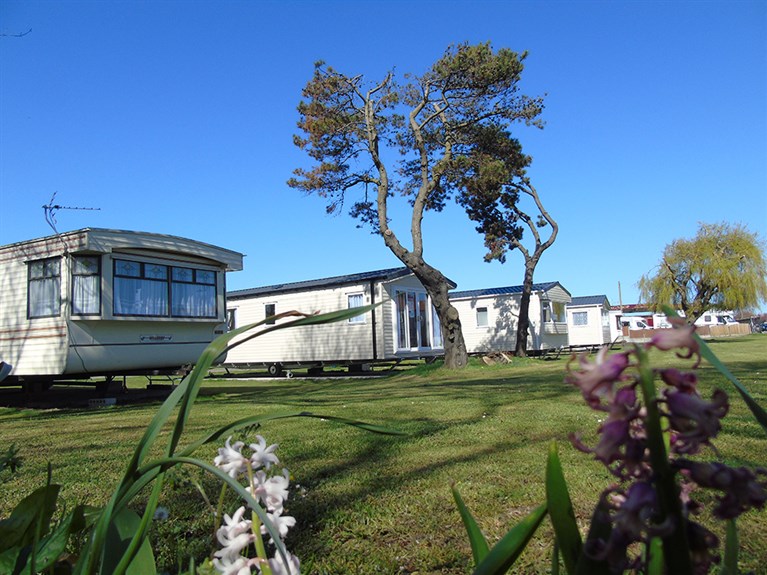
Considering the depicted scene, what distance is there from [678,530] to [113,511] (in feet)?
2.03

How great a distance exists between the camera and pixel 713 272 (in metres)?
31.1

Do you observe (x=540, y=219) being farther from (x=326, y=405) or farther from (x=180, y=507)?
(x=180, y=507)

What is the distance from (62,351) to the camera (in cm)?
891

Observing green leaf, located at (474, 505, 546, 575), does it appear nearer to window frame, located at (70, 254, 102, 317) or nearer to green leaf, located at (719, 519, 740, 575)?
green leaf, located at (719, 519, 740, 575)

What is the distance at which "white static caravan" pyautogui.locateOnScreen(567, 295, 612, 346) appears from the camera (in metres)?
29.8

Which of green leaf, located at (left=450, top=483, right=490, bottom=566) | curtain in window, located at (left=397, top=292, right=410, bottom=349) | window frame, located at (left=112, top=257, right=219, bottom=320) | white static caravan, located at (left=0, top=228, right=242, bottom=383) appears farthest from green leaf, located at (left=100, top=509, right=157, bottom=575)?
curtain in window, located at (left=397, top=292, right=410, bottom=349)

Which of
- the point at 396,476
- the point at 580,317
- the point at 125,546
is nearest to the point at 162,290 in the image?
the point at 396,476

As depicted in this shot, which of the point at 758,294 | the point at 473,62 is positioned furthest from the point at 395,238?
the point at 758,294

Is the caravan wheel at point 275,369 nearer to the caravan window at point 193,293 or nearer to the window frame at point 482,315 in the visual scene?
the caravan window at point 193,293

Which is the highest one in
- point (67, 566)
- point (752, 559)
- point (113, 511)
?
point (113, 511)

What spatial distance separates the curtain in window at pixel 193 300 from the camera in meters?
10.9

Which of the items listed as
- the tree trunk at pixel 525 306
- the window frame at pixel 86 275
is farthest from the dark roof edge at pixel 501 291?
the window frame at pixel 86 275

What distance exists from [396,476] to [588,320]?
28.9 metres

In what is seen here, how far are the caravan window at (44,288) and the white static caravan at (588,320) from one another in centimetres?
2490
